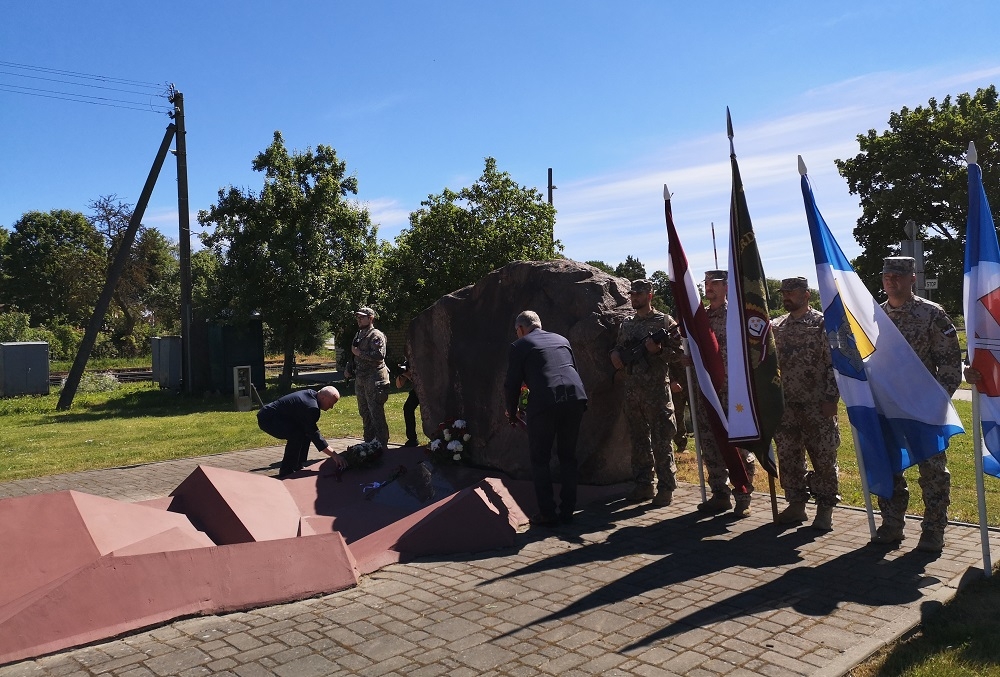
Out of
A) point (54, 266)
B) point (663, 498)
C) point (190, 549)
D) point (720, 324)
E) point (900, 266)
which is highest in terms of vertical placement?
point (54, 266)

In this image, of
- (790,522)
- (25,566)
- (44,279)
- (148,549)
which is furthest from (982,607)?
(44,279)

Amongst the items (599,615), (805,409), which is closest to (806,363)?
(805,409)

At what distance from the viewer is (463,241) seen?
25.5m

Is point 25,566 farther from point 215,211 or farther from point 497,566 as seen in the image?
point 215,211

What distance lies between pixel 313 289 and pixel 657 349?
17269mm

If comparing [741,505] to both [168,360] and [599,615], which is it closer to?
[599,615]

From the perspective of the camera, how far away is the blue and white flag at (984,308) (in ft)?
17.2

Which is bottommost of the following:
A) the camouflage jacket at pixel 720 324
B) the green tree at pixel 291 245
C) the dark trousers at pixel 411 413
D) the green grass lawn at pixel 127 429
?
the green grass lawn at pixel 127 429

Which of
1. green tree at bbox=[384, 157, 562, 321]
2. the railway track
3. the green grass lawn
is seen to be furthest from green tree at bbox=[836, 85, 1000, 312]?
the railway track

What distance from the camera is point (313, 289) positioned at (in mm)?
22906

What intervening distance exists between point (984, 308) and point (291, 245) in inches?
789

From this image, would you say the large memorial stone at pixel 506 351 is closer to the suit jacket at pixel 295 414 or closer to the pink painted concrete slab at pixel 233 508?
the suit jacket at pixel 295 414

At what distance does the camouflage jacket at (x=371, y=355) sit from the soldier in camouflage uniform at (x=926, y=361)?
249 inches

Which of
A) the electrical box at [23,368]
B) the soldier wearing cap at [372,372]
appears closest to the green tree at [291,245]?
the electrical box at [23,368]
